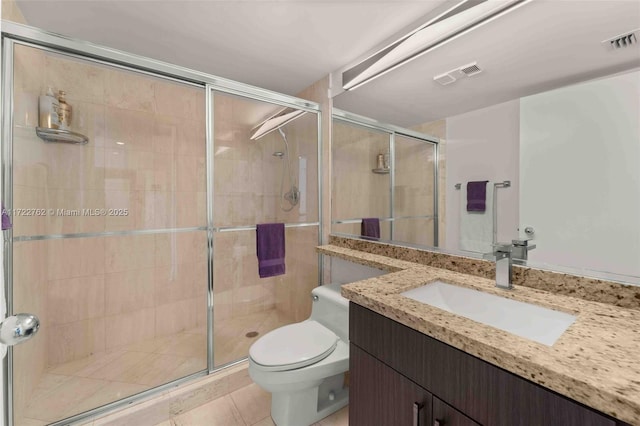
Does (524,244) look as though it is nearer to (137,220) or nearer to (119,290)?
(137,220)

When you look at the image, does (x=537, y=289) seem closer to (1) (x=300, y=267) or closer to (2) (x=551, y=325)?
(2) (x=551, y=325)

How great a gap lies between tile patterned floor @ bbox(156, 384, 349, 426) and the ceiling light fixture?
2.08m

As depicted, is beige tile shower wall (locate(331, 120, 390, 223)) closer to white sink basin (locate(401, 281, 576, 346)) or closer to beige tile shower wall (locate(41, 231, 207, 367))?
white sink basin (locate(401, 281, 576, 346))

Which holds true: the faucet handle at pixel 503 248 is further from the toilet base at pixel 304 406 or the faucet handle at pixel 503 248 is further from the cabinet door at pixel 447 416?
the toilet base at pixel 304 406

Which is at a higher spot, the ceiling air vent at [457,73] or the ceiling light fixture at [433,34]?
the ceiling light fixture at [433,34]

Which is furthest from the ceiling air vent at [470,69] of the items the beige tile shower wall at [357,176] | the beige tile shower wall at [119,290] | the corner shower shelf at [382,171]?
the beige tile shower wall at [119,290]

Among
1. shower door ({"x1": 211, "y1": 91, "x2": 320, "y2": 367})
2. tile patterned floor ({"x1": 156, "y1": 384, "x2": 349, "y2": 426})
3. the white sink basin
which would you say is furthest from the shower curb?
the white sink basin

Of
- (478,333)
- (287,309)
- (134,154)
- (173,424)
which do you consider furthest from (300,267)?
(478,333)

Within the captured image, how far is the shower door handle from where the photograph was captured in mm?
554

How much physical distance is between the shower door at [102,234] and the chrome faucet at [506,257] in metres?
1.71

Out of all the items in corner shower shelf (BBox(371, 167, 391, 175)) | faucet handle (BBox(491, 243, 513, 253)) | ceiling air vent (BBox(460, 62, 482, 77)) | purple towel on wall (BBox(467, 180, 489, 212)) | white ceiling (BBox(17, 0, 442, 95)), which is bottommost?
faucet handle (BBox(491, 243, 513, 253))

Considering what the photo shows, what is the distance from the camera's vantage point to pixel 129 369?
183 centimetres

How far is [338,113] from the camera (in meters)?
2.09

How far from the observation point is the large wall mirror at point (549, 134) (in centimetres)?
88
